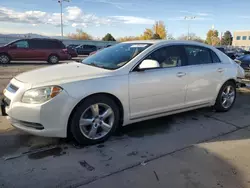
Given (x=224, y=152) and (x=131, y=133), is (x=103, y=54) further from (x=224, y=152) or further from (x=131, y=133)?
(x=224, y=152)

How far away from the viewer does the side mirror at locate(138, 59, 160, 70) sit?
12.7 ft

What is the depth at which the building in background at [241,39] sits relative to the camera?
8975cm

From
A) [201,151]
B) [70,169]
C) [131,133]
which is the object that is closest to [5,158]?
[70,169]

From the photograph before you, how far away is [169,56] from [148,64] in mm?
582

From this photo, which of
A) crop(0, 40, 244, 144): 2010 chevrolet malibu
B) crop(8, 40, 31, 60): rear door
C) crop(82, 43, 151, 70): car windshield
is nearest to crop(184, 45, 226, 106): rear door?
crop(0, 40, 244, 144): 2010 chevrolet malibu

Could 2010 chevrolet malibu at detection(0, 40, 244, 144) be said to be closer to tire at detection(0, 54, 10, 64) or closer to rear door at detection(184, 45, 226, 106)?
rear door at detection(184, 45, 226, 106)

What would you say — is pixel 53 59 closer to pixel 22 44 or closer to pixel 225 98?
pixel 22 44

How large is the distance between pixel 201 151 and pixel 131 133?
3.84 ft

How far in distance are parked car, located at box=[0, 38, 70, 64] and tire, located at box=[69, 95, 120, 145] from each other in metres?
14.5

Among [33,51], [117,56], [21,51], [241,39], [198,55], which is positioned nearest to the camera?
[117,56]

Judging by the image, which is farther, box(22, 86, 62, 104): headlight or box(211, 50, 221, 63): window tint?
box(211, 50, 221, 63): window tint

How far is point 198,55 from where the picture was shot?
4781 mm

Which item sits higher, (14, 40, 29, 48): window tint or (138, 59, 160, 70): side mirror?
(14, 40, 29, 48): window tint

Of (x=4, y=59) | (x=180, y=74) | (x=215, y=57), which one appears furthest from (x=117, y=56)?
(x=4, y=59)
